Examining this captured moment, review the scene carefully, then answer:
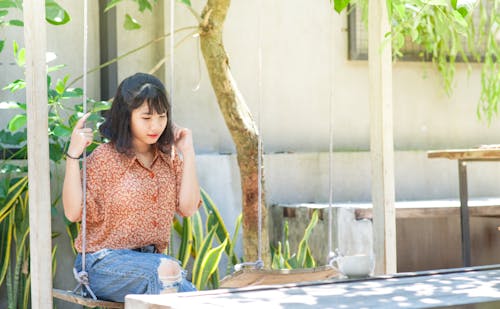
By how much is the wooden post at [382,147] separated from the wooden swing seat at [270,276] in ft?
1.62

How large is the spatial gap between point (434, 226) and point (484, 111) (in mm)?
1051

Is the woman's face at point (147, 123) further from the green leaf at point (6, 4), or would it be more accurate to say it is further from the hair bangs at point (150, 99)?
the green leaf at point (6, 4)

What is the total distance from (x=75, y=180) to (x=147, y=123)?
1.32 feet

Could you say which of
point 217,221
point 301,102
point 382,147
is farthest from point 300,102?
point 382,147

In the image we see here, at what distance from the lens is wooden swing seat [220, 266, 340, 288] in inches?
170

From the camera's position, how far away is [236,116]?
5.90m

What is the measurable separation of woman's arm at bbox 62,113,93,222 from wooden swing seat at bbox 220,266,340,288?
0.70 meters

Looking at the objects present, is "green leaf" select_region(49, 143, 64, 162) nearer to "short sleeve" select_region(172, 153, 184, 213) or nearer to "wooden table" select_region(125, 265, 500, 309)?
"short sleeve" select_region(172, 153, 184, 213)

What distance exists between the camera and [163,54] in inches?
269

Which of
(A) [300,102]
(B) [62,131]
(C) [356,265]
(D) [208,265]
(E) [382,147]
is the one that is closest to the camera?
(C) [356,265]

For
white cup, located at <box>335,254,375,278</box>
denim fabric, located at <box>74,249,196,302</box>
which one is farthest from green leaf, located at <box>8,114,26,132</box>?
white cup, located at <box>335,254,375,278</box>

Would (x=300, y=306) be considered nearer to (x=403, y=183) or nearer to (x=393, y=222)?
(x=393, y=222)

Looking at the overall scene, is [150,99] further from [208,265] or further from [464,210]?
[464,210]

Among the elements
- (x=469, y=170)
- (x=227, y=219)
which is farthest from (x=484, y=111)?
(x=227, y=219)
